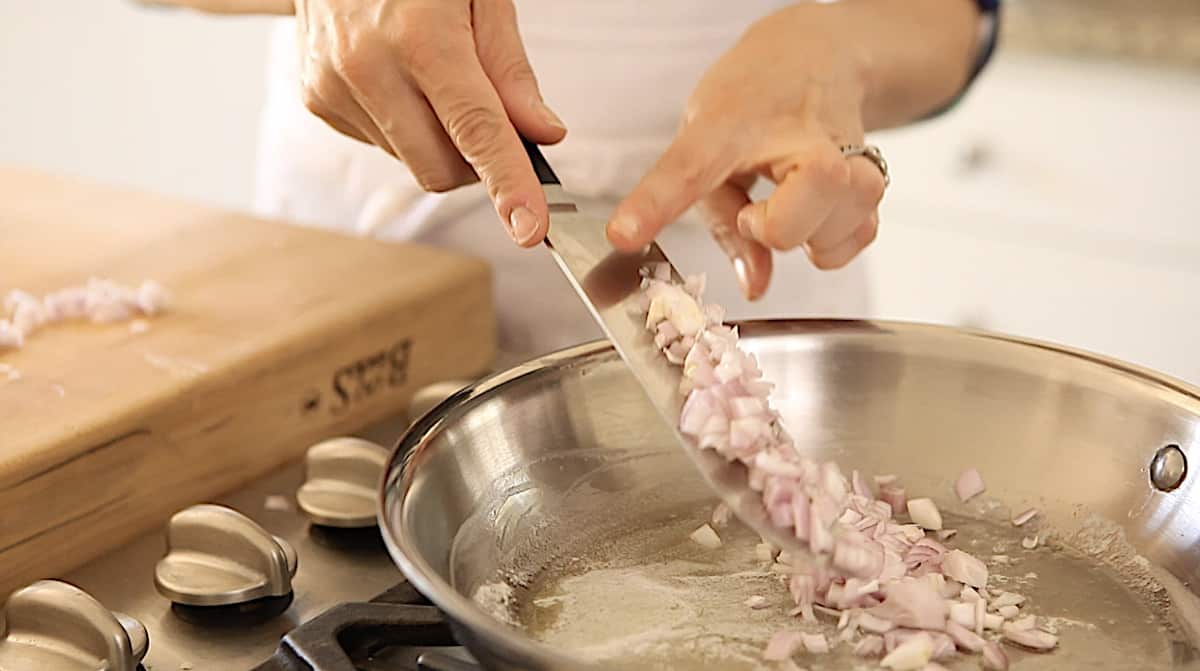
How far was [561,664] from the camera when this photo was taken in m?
0.47

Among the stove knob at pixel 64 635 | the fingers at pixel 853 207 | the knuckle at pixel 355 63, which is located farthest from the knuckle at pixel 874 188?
the stove knob at pixel 64 635

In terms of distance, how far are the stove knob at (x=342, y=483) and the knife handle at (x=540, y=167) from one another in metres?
0.16

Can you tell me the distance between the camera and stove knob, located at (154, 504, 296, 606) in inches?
25.4

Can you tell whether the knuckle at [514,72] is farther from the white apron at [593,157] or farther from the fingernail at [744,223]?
the white apron at [593,157]

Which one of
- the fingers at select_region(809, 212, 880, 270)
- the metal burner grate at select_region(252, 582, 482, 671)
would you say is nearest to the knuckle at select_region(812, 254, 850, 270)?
the fingers at select_region(809, 212, 880, 270)

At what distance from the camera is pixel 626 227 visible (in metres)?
0.69

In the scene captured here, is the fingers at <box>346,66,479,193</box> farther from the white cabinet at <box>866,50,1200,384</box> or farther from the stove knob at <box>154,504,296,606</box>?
the white cabinet at <box>866,50,1200,384</box>

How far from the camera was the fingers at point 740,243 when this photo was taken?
2.81ft

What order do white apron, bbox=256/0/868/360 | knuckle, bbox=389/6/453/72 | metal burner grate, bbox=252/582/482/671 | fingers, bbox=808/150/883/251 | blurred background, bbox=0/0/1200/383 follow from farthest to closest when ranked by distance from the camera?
blurred background, bbox=0/0/1200/383 → white apron, bbox=256/0/868/360 → fingers, bbox=808/150/883/251 → knuckle, bbox=389/6/453/72 → metal burner grate, bbox=252/582/482/671

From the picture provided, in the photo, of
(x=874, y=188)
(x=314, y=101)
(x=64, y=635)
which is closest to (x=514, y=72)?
(x=314, y=101)

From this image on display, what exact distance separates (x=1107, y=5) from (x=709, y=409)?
1468mm

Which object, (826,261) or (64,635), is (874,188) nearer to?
(826,261)

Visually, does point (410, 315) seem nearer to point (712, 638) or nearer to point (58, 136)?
point (712, 638)

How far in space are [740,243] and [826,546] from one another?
32cm
